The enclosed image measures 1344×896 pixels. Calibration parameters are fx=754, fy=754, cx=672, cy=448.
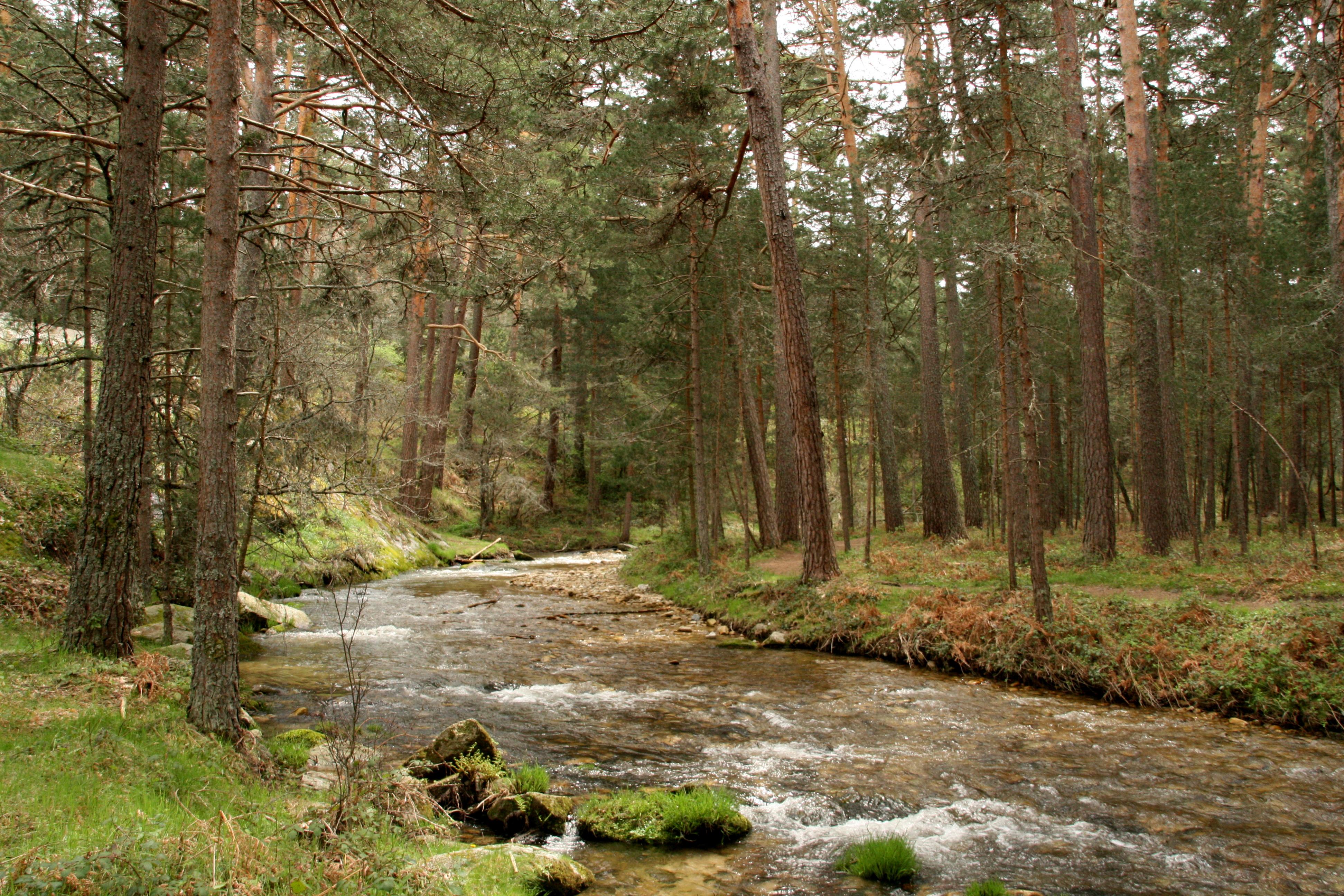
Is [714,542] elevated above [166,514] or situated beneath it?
situated beneath

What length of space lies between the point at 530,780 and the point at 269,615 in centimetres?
813

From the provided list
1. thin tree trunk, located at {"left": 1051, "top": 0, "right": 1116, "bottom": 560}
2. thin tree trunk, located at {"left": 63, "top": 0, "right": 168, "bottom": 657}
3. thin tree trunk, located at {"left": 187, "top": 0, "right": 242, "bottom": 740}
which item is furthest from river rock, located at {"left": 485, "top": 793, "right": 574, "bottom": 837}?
thin tree trunk, located at {"left": 1051, "top": 0, "right": 1116, "bottom": 560}

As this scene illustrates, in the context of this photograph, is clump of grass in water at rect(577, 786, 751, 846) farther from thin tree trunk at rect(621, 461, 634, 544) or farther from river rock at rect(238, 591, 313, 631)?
thin tree trunk at rect(621, 461, 634, 544)

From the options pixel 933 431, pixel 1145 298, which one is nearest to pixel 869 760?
pixel 1145 298

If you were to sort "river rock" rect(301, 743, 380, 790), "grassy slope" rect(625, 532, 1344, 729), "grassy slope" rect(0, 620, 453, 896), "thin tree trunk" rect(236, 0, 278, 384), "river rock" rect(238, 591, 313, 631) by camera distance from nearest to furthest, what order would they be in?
"grassy slope" rect(0, 620, 453, 896) < "river rock" rect(301, 743, 380, 790) < "grassy slope" rect(625, 532, 1344, 729) < "thin tree trunk" rect(236, 0, 278, 384) < "river rock" rect(238, 591, 313, 631)

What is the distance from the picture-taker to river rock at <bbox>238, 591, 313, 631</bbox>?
1133 cm

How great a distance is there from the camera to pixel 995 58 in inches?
381

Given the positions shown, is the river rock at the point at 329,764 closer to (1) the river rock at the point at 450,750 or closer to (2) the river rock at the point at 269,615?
(1) the river rock at the point at 450,750

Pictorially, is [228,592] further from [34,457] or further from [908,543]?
[908,543]

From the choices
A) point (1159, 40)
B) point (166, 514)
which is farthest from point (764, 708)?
point (1159, 40)

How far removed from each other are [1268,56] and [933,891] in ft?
42.1

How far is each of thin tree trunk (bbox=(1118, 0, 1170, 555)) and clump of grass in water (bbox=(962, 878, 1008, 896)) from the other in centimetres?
1250

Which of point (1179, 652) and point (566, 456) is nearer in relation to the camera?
point (1179, 652)

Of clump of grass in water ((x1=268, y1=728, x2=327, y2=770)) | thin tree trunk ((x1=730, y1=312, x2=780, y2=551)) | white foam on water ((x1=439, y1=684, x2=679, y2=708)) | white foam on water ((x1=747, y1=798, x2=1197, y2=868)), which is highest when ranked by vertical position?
thin tree trunk ((x1=730, y1=312, x2=780, y2=551))
